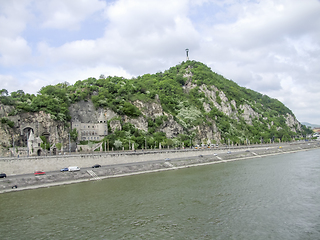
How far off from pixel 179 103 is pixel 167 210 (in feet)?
324

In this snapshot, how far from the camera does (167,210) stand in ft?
86.4

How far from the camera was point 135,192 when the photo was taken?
3359 cm

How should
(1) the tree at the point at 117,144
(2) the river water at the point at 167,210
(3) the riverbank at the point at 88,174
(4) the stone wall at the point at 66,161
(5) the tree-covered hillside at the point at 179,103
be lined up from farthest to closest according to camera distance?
(5) the tree-covered hillside at the point at 179,103 < (1) the tree at the point at 117,144 < (4) the stone wall at the point at 66,161 < (3) the riverbank at the point at 88,174 < (2) the river water at the point at 167,210

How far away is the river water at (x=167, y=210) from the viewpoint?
20.9 metres

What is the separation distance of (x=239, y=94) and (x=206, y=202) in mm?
140771

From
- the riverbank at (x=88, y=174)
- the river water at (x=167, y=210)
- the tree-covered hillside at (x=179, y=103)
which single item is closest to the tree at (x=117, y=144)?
the tree-covered hillside at (x=179, y=103)

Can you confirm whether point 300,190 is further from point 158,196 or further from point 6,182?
point 6,182

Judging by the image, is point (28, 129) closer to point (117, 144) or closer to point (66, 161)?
point (66, 161)

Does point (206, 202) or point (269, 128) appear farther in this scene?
point (269, 128)

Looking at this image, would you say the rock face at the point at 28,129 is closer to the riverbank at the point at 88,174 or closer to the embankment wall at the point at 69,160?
the embankment wall at the point at 69,160

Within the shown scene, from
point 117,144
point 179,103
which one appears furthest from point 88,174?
point 179,103

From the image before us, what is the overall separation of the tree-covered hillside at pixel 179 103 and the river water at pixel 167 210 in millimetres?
37730

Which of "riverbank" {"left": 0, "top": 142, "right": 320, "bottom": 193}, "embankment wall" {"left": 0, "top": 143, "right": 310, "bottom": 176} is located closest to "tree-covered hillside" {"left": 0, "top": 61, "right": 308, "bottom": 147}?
"embankment wall" {"left": 0, "top": 143, "right": 310, "bottom": 176}

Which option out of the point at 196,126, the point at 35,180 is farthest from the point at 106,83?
the point at 35,180
